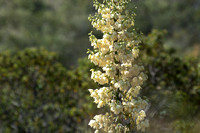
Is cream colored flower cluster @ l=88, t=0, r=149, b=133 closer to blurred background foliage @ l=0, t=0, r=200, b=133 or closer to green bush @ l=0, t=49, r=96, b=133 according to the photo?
blurred background foliage @ l=0, t=0, r=200, b=133

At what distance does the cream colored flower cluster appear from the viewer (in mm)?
4242

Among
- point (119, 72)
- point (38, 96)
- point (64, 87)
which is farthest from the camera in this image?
point (38, 96)

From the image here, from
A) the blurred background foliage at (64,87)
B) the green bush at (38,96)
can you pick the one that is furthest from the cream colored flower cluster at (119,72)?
the green bush at (38,96)

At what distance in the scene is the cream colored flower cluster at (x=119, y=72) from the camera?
4242 mm

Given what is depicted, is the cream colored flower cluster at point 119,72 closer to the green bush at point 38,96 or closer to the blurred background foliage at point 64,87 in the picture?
the blurred background foliage at point 64,87

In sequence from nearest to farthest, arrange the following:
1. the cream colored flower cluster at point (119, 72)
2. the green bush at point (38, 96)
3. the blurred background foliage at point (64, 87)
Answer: the cream colored flower cluster at point (119, 72)
the blurred background foliage at point (64, 87)
the green bush at point (38, 96)

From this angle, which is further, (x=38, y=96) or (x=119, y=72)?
(x=38, y=96)

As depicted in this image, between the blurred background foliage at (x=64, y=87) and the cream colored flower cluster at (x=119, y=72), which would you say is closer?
the cream colored flower cluster at (x=119, y=72)

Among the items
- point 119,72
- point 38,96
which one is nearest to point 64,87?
point 38,96

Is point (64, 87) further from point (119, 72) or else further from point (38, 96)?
point (119, 72)

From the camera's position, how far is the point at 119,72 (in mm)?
4320

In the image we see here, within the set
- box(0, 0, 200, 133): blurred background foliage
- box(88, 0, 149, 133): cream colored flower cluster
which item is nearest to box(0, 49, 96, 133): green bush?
box(0, 0, 200, 133): blurred background foliage

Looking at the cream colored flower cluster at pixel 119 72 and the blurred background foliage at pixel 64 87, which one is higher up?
the blurred background foliage at pixel 64 87

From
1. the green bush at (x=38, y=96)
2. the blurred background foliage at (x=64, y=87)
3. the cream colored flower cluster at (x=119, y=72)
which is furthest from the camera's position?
the green bush at (x=38, y=96)
